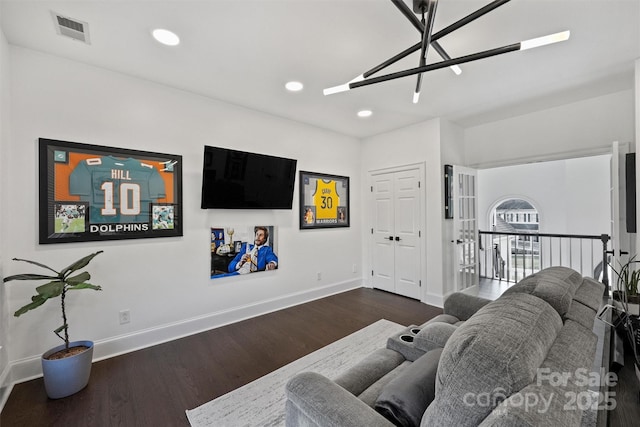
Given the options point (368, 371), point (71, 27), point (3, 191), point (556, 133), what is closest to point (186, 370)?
point (368, 371)

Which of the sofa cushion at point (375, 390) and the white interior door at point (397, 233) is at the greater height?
the white interior door at point (397, 233)

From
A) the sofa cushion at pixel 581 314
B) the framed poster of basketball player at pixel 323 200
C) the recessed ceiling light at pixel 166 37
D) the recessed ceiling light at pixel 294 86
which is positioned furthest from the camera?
the framed poster of basketball player at pixel 323 200

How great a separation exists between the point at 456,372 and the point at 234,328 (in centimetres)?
299

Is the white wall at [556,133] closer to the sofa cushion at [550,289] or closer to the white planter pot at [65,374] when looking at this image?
the sofa cushion at [550,289]

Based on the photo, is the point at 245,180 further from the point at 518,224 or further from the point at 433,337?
the point at 518,224

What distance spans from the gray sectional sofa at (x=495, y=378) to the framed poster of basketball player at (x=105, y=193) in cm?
241

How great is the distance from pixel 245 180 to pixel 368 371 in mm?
2576

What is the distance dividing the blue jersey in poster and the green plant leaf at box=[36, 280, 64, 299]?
690 mm

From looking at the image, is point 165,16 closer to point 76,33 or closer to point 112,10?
point 112,10

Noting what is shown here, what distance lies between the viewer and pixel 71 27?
205 cm

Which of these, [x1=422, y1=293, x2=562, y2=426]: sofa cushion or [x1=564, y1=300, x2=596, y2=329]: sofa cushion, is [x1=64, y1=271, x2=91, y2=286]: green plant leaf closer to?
[x1=422, y1=293, x2=562, y2=426]: sofa cushion

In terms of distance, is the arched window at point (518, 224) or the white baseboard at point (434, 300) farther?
the arched window at point (518, 224)

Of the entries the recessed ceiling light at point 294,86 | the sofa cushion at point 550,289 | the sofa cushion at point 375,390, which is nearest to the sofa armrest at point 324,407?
the sofa cushion at point 375,390

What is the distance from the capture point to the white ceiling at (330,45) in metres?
1.86
